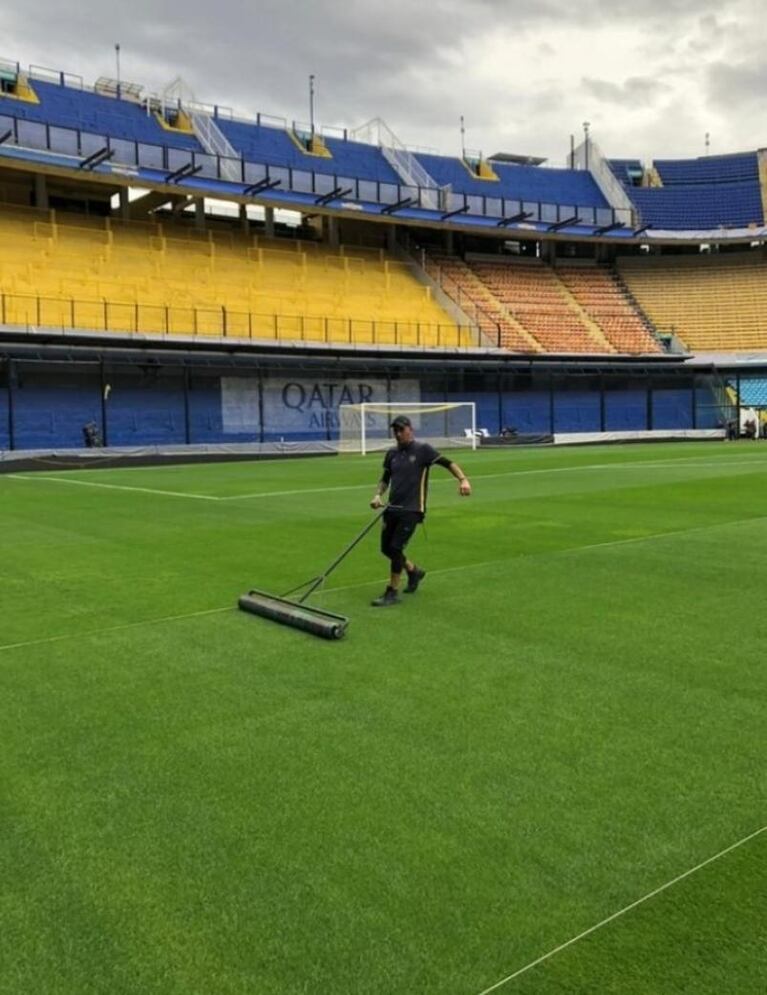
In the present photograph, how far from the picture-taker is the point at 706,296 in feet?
189

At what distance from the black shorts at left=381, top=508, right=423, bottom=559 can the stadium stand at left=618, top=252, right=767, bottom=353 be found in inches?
2007

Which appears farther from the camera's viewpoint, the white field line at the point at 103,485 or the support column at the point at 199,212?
the support column at the point at 199,212

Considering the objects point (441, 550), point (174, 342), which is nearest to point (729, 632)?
point (441, 550)

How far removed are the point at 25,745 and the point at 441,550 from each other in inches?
289

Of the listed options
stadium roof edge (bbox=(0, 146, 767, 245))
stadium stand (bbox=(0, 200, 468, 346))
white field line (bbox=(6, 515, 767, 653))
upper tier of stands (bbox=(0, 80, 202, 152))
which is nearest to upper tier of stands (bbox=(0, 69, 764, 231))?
upper tier of stands (bbox=(0, 80, 202, 152))

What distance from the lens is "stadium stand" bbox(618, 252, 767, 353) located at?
55.2 meters

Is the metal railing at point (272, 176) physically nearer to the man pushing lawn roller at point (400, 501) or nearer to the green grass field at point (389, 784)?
the man pushing lawn roller at point (400, 501)

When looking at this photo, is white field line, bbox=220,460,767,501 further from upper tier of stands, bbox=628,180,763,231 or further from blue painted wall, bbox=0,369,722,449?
upper tier of stands, bbox=628,180,763,231

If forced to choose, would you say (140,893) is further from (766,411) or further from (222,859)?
(766,411)

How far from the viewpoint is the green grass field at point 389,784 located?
3.04 m

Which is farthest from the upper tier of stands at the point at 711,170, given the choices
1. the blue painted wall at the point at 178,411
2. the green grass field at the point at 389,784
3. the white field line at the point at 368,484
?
the green grass field at the point at 389,784

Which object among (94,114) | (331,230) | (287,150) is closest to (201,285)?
(94,114)

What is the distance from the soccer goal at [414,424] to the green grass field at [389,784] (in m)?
31.3

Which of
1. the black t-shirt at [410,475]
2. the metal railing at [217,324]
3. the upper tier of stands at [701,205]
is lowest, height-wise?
the black t-shirt at [410,475]
